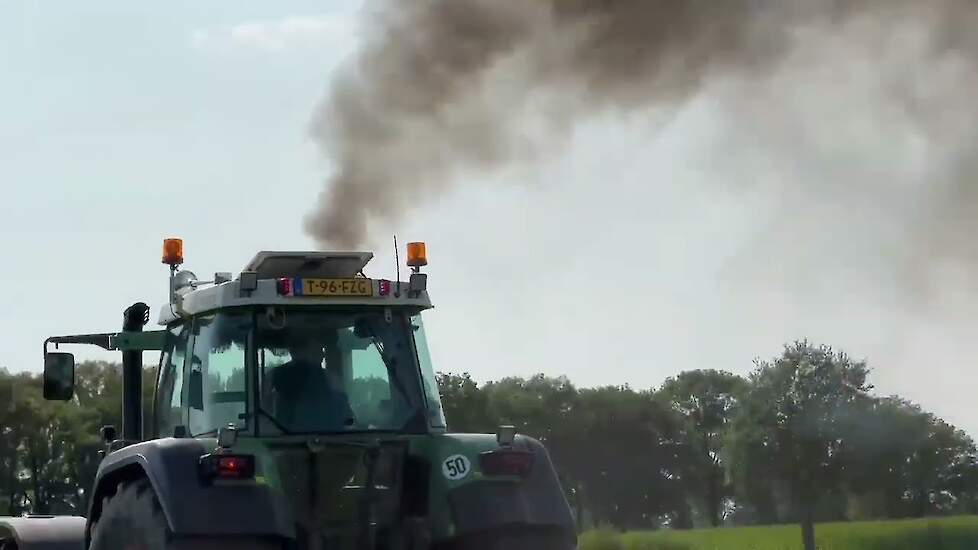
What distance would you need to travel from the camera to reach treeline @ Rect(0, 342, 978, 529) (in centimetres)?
2845

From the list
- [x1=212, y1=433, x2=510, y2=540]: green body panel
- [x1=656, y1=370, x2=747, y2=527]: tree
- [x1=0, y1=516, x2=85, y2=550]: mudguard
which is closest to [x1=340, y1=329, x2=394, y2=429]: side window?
[x1=212, y1=433, x2=510, y2=540]: green body panel

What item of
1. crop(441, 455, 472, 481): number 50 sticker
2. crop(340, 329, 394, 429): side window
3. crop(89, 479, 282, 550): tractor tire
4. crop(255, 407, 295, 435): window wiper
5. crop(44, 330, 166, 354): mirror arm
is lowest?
crop(89, 479, 282, 550): tractor tire

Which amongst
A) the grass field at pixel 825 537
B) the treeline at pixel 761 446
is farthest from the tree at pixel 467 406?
the grass field at pixel 825 537

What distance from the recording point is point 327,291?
10.1 m

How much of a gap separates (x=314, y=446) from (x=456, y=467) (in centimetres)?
87

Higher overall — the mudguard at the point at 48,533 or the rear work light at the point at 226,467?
the rear work light at the point at 226,467

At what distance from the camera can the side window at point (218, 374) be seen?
9.84 meters

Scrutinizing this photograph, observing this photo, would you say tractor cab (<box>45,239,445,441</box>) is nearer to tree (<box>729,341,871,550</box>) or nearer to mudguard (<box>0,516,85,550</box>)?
mudguard (<box>0,516,85,550</box>)

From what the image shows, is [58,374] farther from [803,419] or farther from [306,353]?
[803,419]

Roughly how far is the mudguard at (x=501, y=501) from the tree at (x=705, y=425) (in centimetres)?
2634

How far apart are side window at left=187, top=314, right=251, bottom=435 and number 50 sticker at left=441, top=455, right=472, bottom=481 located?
1.26 metres

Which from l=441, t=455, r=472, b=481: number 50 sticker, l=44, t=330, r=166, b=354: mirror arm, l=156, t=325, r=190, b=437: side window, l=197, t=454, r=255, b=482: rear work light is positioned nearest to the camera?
l=197, t=454, r=255, b=482: rear work light

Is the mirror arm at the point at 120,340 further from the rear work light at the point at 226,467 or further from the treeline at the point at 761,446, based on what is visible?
the treeline at the point at 761,446

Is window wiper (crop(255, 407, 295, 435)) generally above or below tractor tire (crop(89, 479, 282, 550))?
above
